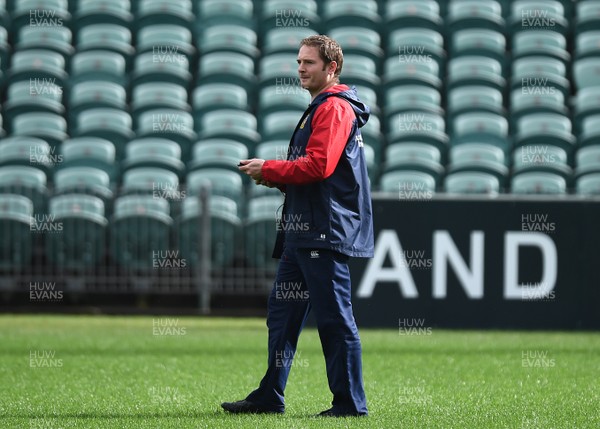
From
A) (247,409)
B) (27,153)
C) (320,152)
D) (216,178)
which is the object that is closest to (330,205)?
(320,152)

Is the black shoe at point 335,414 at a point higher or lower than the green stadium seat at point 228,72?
Answer: lower

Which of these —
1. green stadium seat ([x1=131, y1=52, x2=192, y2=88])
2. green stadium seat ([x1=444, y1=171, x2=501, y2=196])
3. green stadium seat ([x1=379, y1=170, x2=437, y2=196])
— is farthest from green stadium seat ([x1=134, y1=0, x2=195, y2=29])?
green stadium seat ([x1=444, y1=171, x2=501, y2=196])

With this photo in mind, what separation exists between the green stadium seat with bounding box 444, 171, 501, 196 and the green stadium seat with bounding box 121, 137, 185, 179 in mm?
3480

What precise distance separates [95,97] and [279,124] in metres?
2.73

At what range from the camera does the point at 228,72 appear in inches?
601

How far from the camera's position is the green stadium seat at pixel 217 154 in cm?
1362

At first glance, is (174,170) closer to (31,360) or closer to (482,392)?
(31,360)

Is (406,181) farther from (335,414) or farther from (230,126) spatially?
(335,414)

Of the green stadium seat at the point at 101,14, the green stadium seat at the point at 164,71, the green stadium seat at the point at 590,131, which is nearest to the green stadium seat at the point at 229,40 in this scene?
the green stadium seat at the point at 164,71

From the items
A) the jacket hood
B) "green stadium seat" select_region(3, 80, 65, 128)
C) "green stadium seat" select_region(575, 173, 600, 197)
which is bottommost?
the jacket hood

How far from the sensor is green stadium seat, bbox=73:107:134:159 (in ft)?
47.0

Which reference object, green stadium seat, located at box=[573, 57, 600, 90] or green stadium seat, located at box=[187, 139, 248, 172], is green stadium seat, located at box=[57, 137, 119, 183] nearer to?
green stadium seat, located at box=[187, 139, 248, 172]

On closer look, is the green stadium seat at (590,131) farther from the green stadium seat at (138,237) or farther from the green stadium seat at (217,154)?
the green stadium seat at (138,237)

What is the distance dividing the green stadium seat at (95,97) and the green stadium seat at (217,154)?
163 cm
